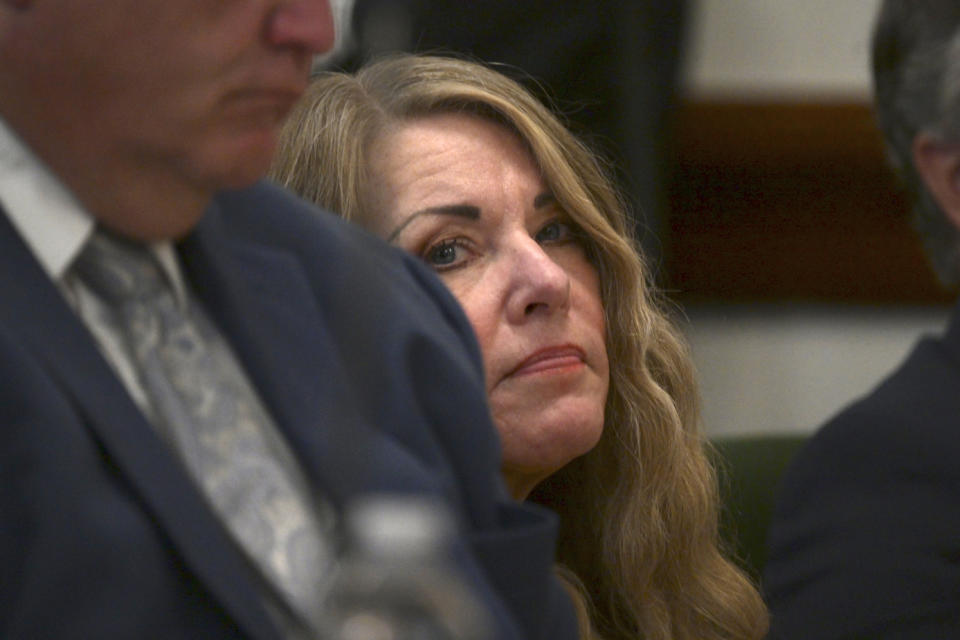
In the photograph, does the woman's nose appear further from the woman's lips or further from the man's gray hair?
the man's gray hair

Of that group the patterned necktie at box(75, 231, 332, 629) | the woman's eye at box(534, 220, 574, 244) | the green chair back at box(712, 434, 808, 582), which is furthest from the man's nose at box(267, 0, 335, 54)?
the green chair back at box(712, 434, 808, 582)

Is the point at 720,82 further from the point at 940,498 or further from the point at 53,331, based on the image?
the point at 53,331

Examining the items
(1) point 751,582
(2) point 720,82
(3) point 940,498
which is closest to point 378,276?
(3) point 940,498

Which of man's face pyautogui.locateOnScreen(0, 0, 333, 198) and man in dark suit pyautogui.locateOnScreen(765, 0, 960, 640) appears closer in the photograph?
man's face pyautogui.locateOnScreen(0, 0, 333, 198)

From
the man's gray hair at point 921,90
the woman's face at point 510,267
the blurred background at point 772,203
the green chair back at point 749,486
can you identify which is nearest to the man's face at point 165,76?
the man's gray hair at point 921,90

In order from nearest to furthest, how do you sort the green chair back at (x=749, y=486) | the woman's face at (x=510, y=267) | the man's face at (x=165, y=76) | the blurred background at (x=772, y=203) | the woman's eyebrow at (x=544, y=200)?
the man's face at (x=165, y=76), the woman's face at (x=510, y=267), the woman's eyebrow at (x=544, y=200), the green chair back at (x=749, y=486), the blurred background at (x=772, y=203)

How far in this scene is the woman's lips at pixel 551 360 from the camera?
46.3 inches

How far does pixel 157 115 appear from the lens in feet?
1.80

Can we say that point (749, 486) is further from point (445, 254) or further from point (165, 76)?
point (165, 76)

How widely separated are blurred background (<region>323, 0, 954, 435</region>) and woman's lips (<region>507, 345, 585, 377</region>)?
107 centimetres

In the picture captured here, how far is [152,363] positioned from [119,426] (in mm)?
39

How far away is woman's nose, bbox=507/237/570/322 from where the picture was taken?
3.87ft

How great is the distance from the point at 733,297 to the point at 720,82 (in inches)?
18.4

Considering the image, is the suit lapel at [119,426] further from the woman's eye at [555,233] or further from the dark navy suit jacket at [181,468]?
the woman's eye at [555,233]
